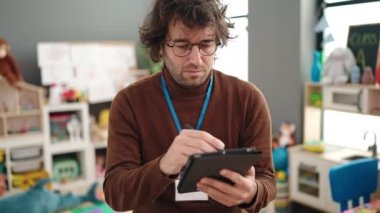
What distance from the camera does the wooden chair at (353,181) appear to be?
1.92m

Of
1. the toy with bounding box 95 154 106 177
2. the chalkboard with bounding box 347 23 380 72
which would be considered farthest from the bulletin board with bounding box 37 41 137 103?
the chalkboard with bounding box 347 23 380 72

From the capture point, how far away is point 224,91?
44.2 inches

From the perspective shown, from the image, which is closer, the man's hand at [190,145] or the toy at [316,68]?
the man's hand at [190,145]

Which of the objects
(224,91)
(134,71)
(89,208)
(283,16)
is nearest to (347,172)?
(224,91)

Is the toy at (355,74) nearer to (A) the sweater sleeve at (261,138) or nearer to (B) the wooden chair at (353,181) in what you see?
(B) the wooden chair at (353,181)

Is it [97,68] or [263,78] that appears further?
[97,68]

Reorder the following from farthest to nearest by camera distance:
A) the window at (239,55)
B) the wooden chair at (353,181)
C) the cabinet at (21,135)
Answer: the cabinet at (21,135), the window at (239,55), the wooden chair at (353,181)

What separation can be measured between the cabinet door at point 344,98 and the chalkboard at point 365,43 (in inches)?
8.2

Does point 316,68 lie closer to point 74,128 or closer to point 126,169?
point 126,169

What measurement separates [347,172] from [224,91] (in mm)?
1188

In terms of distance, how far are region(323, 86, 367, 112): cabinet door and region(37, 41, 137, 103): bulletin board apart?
2269mm

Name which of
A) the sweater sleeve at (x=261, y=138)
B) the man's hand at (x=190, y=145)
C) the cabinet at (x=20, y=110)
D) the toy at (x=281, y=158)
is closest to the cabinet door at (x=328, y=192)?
the toy at (x=281, y=158)

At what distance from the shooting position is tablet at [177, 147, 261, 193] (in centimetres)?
73

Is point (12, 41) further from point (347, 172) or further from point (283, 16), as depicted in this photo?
point (347, 172)
